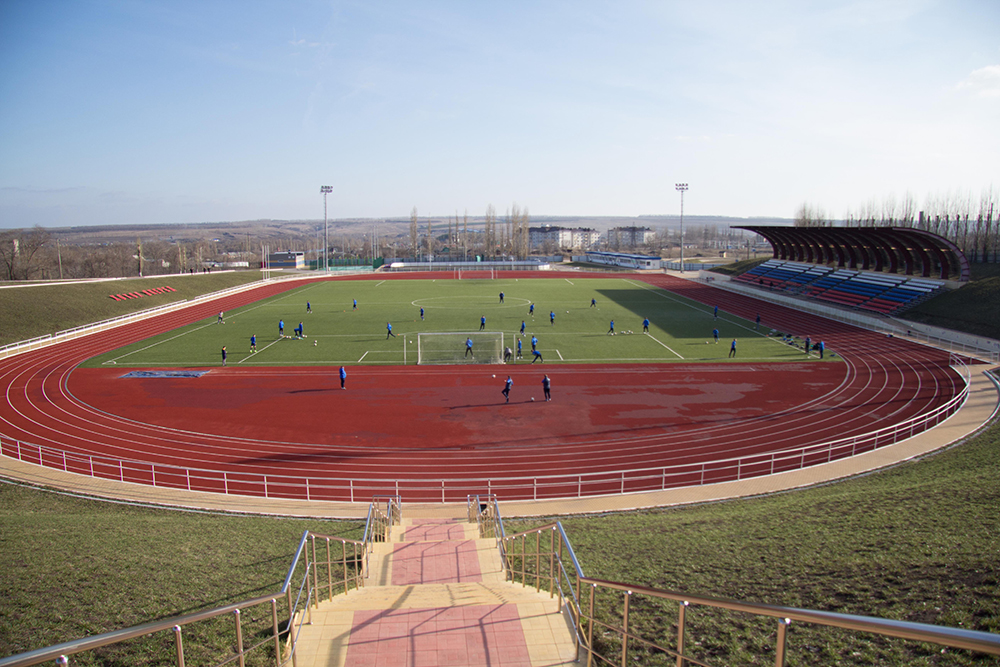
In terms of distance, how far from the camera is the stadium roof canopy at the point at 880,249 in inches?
1960

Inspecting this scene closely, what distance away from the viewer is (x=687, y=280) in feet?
266

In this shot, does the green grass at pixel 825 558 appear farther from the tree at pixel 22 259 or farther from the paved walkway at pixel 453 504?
the tree at pixel 22 259

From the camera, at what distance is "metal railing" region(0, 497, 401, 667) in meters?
3.12

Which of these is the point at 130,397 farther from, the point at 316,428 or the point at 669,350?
the point at 669,350

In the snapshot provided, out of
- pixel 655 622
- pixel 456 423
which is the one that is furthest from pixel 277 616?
pixel 456 423

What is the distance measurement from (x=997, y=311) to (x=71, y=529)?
2078 inches

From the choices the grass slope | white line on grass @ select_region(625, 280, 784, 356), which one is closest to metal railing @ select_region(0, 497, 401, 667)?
white line on grass @ select_region(625, 280, 784, 356)

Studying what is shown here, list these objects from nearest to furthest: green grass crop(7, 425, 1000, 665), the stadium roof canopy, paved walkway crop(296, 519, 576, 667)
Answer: paved walkway crop(296, 519, 576, 667), green grass crop(7, 425, 1000, 665), the stadium roof canopy

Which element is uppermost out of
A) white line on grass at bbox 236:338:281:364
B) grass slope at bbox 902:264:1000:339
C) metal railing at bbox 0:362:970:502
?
grass slope at bbox 902:264:1000:339

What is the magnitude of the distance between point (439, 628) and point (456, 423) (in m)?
17.8

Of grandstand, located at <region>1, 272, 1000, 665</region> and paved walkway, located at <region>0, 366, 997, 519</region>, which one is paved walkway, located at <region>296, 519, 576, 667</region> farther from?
paved walkway, located at <region>0, 366, 997, 519</region>

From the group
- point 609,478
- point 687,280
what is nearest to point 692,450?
point 609,478

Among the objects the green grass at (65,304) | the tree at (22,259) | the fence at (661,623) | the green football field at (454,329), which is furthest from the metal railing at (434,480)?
the tree at (22,259)

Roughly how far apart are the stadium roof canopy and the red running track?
18.9 m
